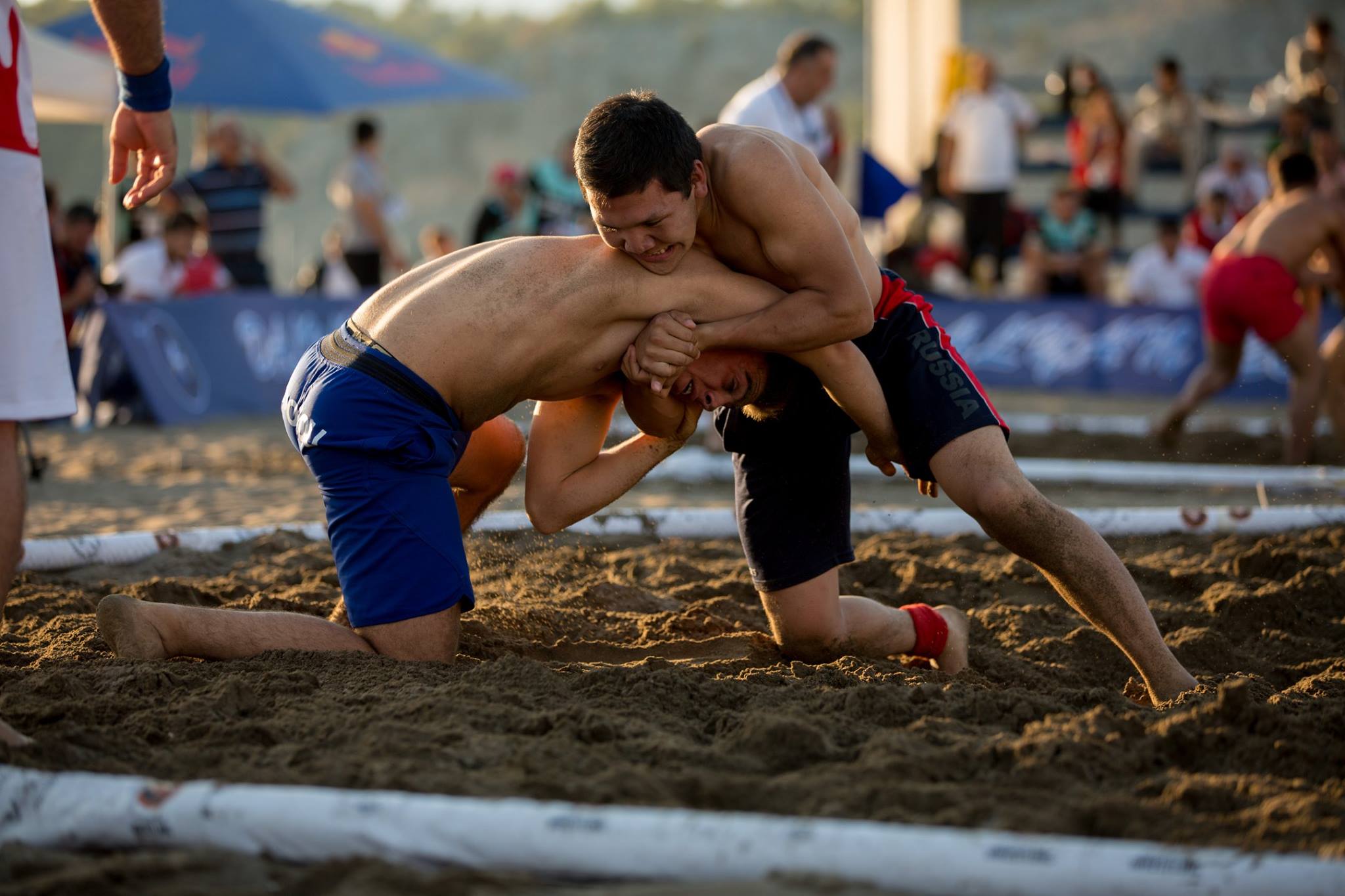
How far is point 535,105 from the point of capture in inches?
1404

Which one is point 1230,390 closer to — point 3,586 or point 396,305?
point 396,305

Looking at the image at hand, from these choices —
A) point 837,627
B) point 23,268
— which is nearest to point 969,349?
point 837,627

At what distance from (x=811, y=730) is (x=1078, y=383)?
335 inches

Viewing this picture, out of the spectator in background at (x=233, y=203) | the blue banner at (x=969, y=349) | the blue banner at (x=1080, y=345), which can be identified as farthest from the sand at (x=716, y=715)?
the spectator in background at (x=233, y=203)

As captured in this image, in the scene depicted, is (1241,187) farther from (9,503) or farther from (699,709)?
(9,503)

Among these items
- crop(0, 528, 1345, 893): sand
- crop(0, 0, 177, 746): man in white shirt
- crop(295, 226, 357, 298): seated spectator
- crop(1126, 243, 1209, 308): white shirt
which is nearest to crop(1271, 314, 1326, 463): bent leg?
crop(0, 528, 1345, 893): sand

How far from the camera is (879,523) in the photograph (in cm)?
520

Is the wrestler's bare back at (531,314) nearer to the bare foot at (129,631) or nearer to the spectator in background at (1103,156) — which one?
the bare foot at (129,631)

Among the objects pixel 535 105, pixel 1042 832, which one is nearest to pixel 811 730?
pixel 1042 832

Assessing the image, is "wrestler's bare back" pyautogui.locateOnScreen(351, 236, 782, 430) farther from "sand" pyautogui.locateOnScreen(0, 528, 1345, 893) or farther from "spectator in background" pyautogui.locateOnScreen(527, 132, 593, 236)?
"spectator in background" pyautogui.locateOnScreen(527, 132, 593, 236)

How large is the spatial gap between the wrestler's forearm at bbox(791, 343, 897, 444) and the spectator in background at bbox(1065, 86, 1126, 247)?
10332 mm

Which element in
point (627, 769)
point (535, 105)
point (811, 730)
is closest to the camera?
point (627, 769)

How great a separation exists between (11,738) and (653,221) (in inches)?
67.0

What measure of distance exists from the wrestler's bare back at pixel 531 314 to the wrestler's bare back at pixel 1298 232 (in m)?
4.89
